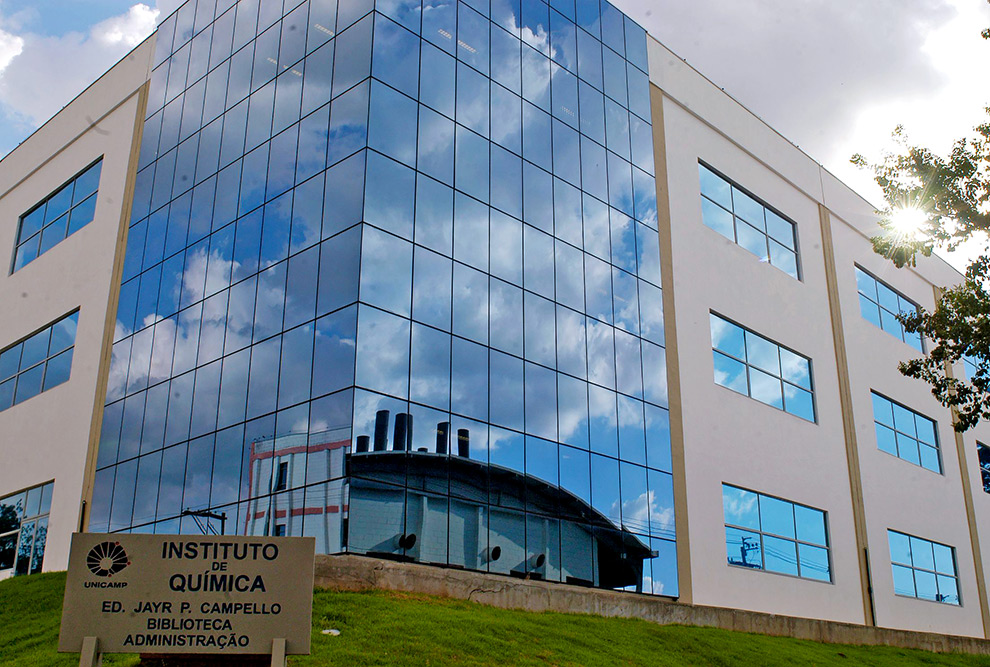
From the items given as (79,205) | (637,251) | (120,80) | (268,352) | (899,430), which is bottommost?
(268,352)

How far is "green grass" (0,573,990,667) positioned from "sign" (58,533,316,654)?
2749 mm

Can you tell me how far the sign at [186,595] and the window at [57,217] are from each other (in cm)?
2235

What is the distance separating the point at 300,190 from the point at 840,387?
1984 cm

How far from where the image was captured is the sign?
10.1m

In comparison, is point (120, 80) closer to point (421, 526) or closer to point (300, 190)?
point (300, 190)

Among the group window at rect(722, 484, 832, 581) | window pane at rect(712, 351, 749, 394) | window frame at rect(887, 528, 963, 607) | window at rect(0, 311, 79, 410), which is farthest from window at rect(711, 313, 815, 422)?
window at rect(0, 311, 79, 410)

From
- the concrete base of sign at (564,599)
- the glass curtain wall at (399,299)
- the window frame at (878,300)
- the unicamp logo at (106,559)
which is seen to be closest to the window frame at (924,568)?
the concrete base of sign at (564,599)

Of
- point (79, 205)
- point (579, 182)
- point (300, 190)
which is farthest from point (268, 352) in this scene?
point (79, 205)

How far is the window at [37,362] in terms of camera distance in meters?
28.6

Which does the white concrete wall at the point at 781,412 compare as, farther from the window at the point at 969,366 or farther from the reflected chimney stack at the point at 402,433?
the reflected chimney stack at the point at 402,433

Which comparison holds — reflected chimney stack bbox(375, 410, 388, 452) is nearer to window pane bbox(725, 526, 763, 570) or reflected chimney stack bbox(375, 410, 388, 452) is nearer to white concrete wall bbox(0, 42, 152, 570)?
white concrete wall bbox(0, 42, 152, 570)

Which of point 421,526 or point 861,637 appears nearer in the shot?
point 421,526

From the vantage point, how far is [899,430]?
35.2 m

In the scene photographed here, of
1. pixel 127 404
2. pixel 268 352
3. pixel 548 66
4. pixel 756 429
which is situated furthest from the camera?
pixel 756 429
